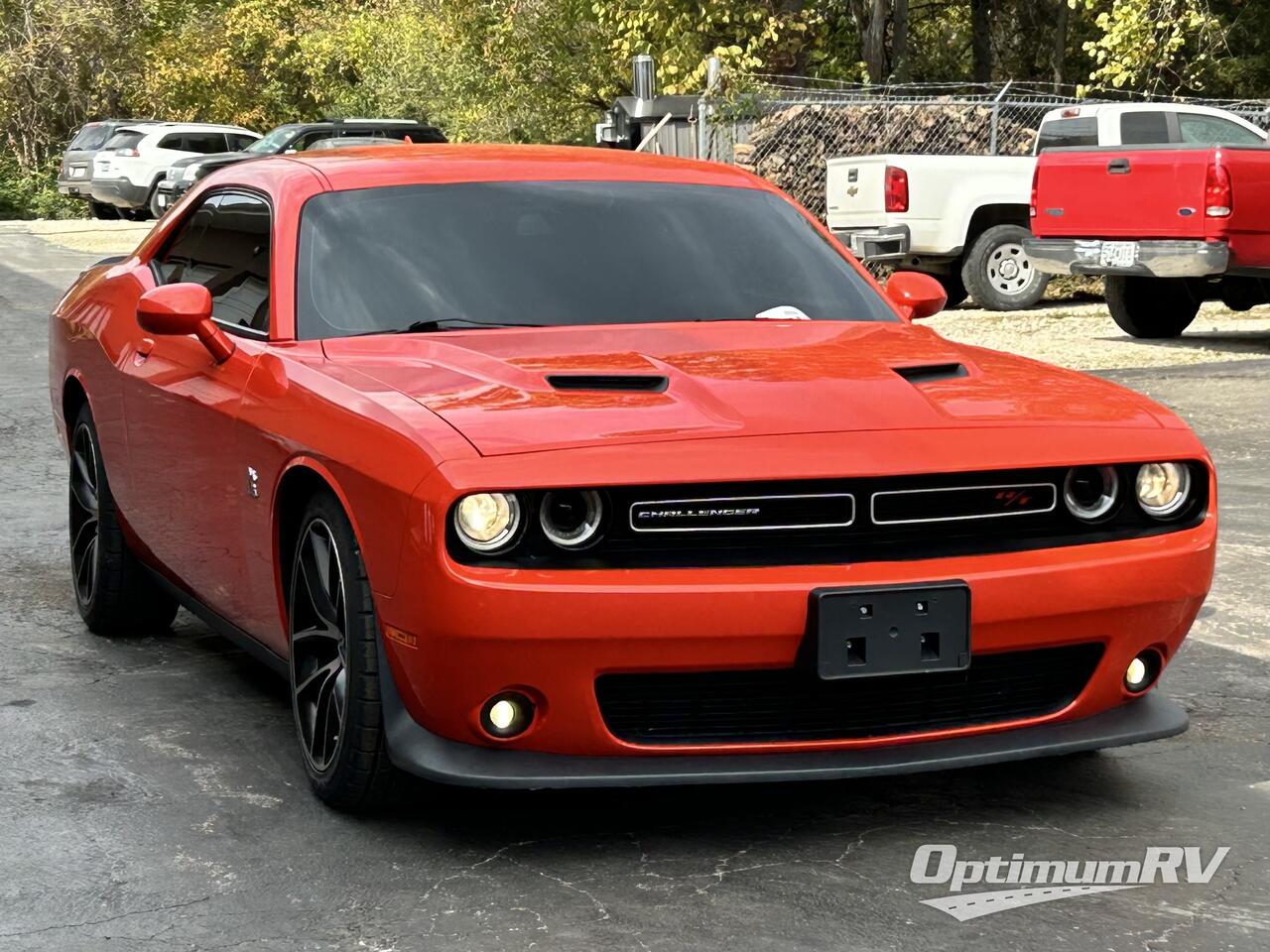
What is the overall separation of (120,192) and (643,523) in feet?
109

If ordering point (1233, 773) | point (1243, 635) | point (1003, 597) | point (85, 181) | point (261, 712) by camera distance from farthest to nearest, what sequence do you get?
point (85, 181) → point (1243, 635) → point (261, 712) → point (1233, 773) → point (1003, 597)

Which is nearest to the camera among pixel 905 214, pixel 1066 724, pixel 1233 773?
pixel 1066 724

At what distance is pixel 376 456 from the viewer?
416 cm

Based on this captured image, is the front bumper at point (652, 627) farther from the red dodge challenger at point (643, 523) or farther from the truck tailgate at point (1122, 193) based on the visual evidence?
the truck tailgate at point (1122, 193)

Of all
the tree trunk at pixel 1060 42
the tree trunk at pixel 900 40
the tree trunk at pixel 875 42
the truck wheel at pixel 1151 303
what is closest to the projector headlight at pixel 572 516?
the truck wheel at pixel 1151 303

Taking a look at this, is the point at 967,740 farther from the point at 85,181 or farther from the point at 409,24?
the point at 409,24

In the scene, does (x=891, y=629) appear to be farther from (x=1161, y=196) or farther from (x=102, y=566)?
(x=1161, y=196)

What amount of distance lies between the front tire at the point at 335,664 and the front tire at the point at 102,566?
5.11 feet

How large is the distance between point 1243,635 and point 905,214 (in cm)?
1260

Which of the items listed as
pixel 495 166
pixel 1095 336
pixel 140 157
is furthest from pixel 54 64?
pixel 495 166

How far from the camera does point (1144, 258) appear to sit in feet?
49.5

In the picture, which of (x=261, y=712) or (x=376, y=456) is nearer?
(x=376, y=456)

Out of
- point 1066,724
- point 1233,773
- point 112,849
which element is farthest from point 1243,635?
point 112,849

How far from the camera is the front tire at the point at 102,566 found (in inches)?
246
